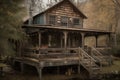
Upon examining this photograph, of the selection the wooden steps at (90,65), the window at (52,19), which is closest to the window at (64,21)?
the window at (52,19)

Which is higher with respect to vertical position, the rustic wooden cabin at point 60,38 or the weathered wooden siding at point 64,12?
the weathered wooden siding at point 64,12

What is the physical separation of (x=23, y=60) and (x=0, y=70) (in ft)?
9.88

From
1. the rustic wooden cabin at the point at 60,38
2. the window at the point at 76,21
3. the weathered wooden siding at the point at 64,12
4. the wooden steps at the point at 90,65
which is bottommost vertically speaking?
the wooden steps at the point at 90,65

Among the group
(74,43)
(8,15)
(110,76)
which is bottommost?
(110,76)

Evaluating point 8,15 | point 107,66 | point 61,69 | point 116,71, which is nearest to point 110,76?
point 116,71

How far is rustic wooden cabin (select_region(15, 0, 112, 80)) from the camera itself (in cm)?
1897

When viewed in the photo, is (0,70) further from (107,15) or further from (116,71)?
(107,15)

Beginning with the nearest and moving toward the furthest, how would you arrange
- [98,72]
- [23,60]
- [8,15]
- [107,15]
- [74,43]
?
[8,15] < [98,72] < [23,60] < [74,43] < [107,15]

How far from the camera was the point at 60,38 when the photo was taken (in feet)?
83.4

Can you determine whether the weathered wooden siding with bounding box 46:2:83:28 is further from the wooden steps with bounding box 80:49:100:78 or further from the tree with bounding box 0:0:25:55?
the tree with bounding box 0:0:25:55

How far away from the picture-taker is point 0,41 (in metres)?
15.6

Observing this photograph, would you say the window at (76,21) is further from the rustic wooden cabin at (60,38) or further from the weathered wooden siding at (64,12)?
the weathered wooden siding at (64,12)

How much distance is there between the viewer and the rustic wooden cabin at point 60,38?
62.2ft

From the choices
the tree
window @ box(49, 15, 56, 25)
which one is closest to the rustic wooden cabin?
window @ box(49, 15, 56, 25)
